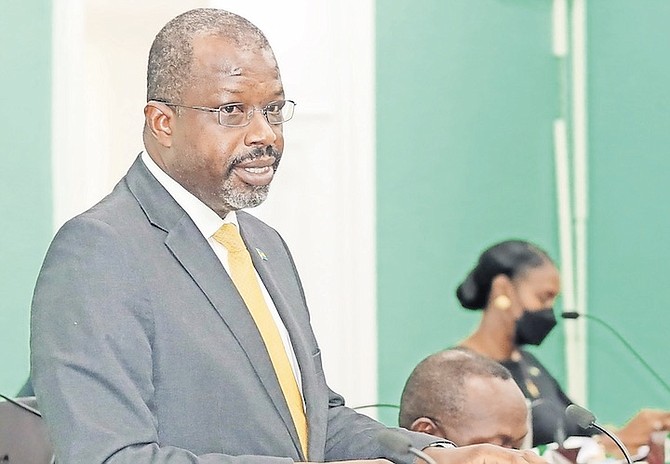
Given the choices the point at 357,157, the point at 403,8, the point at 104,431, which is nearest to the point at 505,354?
the point at 357,157

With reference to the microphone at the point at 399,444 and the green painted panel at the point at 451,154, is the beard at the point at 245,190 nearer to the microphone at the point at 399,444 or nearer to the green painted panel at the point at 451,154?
the microphone at the point at 399,444

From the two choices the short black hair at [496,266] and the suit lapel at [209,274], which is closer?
the suit lapel at [209,274]

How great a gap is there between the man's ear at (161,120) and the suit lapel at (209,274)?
61 mm

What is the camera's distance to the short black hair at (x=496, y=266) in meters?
3.61

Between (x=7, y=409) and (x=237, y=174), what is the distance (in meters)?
0.66

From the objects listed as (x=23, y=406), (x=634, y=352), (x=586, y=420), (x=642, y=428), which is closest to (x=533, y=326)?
(x=642, y=428)

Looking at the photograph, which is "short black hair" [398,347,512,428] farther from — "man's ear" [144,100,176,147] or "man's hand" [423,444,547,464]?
"man's ear" [144,100,176,147]

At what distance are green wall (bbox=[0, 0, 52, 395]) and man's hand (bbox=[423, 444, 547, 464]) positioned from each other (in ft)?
6.02

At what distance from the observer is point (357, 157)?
3887 mm

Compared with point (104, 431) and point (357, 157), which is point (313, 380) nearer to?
point (104, 431)

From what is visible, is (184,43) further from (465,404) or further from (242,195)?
(465,404)

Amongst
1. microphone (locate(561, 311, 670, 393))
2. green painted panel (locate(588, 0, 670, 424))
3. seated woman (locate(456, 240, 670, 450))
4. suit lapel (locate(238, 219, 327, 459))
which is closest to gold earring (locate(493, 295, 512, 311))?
seated woman (locate(456, 240, 670, 450))

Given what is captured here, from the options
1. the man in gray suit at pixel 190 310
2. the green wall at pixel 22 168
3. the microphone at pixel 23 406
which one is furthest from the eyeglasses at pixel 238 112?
the green wall at pixel 22 168

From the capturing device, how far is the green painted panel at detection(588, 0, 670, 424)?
4.26 m
